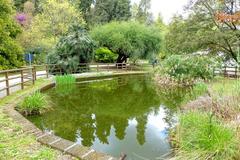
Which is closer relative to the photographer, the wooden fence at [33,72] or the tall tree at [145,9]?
the wooden fence at [33,72]

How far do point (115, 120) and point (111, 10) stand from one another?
→ 87.4ft

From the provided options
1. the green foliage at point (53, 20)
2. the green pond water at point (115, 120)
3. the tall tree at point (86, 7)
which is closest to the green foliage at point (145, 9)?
the tall tree at point (86, 7)

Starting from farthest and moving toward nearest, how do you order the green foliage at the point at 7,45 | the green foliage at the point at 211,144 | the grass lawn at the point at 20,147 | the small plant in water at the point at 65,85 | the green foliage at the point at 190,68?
the green foliage at the point at 7,45 < the green foliage at the point at 190,68 < the small plant in water at the point at 65,85 < the grass lawn at the point at 20,147 < the green foliage at the point at 211,144

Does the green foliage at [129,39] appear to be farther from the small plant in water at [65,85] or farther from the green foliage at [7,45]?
the small plant in water at [65,85]

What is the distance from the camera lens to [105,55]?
83.8ft

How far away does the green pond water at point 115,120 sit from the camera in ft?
19.0

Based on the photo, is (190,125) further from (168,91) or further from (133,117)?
(168,91)

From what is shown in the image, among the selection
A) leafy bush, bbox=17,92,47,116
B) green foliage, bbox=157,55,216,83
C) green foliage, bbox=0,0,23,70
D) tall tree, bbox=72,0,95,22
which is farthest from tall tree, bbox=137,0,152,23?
leafy bush, bbox=17,92,47,116

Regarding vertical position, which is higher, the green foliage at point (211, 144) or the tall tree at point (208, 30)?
the tall tree at point (208, 30)

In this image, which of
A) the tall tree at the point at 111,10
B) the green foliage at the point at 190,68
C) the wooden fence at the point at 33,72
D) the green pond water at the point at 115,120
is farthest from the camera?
the tall tree at the point at 111,10

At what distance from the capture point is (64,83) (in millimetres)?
13945

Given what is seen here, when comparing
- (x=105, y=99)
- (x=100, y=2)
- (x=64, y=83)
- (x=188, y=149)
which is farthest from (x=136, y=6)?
(x=188, y=149)

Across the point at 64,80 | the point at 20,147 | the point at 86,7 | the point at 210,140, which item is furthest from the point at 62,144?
the point at 86,7

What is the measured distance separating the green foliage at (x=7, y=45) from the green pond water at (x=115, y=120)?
6282 millimetres
